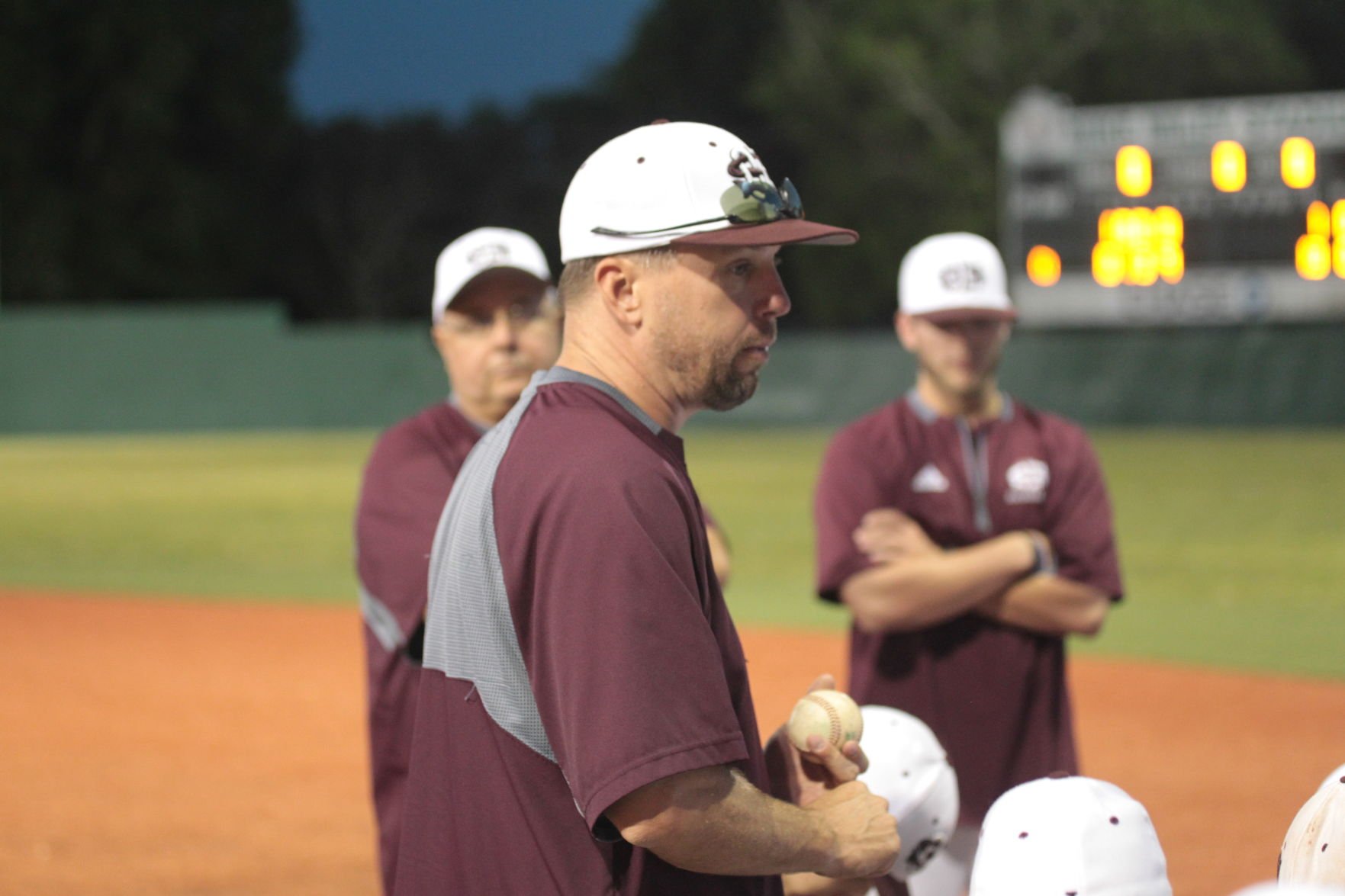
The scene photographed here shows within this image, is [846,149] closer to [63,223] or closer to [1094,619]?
[63,223]

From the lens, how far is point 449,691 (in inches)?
86.3

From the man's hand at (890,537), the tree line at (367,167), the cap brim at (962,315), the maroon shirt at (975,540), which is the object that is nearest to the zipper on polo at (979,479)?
the maroon shirt at (975,540)

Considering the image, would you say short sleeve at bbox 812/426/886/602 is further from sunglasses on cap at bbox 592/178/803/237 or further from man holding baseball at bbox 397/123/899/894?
sunglasses on cap at bbox 592/178/803/237

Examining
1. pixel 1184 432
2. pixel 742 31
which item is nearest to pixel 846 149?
pixel 742 31

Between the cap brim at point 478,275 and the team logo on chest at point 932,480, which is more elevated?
the cap brim at point 478,275

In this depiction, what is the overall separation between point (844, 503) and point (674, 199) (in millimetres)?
2083

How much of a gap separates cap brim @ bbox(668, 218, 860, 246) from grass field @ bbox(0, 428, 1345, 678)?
8.70 meters

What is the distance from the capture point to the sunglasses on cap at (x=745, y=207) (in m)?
2.19

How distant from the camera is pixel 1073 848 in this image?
197 centimetres

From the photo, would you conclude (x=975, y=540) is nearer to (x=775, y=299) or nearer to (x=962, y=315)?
(x=962, y=315)

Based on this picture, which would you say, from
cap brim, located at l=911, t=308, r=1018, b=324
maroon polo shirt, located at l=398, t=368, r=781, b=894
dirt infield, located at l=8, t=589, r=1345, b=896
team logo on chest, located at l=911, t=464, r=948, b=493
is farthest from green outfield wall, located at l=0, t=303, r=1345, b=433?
maroon polo shirt, located at l=398, t=368, r=781, b=894

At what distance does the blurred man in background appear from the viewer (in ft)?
11.3

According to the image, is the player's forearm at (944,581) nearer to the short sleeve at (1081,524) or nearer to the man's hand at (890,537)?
the man's hand at (890,537)

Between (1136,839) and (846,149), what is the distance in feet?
161
